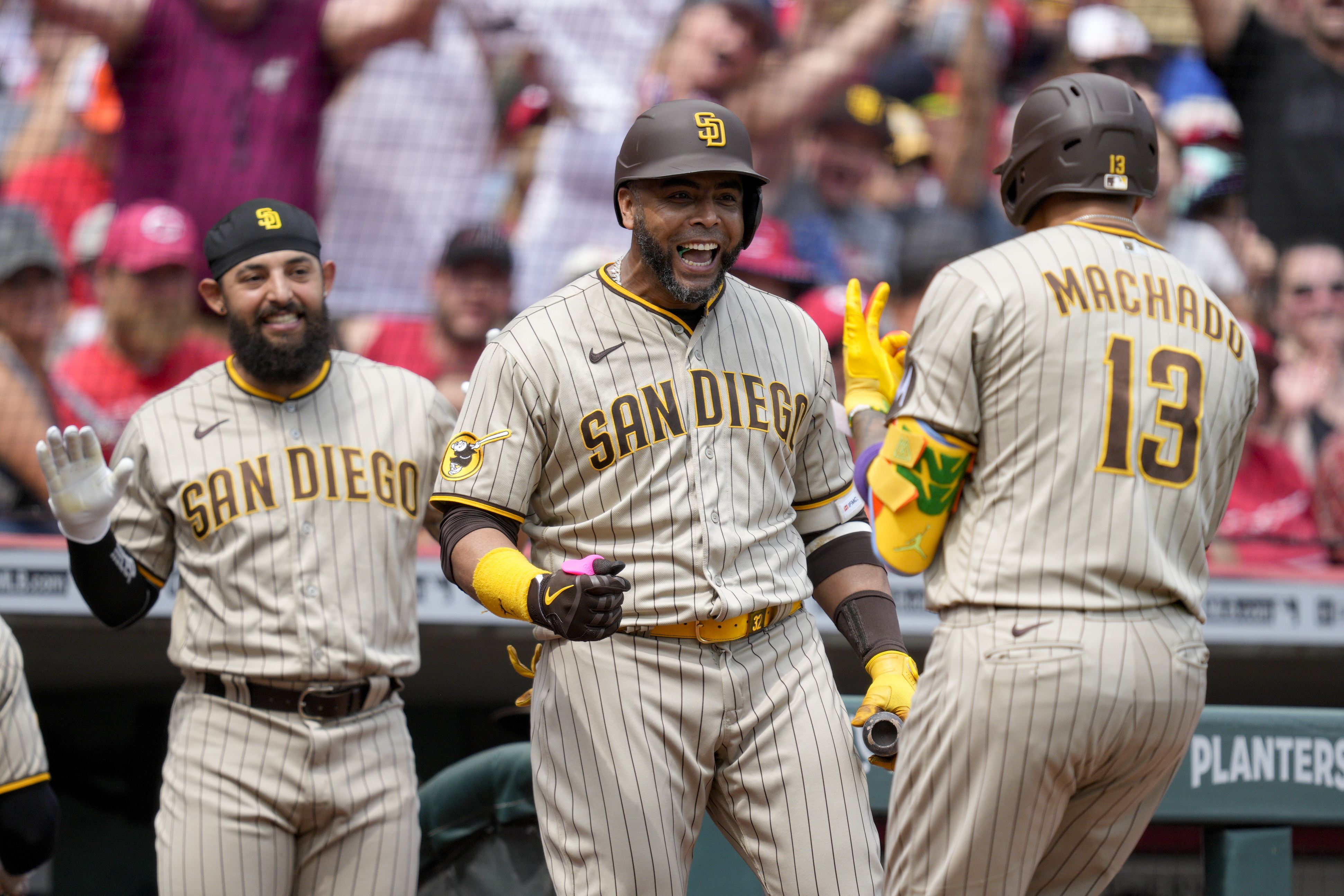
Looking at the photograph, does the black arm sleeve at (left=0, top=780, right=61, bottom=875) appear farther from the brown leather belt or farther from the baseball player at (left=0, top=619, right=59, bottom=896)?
the brown leather belt

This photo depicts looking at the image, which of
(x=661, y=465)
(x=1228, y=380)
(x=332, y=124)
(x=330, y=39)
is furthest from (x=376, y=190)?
(x=1228, y=380)

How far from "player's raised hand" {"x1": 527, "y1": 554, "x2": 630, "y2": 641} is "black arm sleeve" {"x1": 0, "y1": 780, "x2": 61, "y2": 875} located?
1528 mm

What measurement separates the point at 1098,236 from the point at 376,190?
4139 millimetres

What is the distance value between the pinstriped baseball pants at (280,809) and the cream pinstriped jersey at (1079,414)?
1264 mm

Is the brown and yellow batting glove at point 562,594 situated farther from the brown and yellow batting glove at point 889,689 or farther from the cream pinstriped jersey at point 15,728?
the cream pinstriped jersey at point 15,728

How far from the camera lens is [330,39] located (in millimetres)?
5516

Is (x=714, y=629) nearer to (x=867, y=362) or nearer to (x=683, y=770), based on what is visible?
(x=683, y=770)

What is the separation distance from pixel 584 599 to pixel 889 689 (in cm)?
64

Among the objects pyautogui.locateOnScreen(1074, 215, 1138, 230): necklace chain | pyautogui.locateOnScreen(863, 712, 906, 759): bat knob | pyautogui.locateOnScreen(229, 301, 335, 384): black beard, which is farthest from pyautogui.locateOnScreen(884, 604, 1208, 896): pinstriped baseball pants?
pyautogui.locateOnScreen(229, 301, 335, 384): black beard

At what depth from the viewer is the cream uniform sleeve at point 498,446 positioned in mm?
2025

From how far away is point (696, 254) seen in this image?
2080 mm

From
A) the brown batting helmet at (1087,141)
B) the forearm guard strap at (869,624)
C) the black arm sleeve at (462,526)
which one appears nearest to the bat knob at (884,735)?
the forearm guard strap at (869,624)

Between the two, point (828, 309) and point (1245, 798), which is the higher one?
point (828, 309)

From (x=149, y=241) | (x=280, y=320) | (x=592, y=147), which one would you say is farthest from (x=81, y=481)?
(x=592, y=147)
